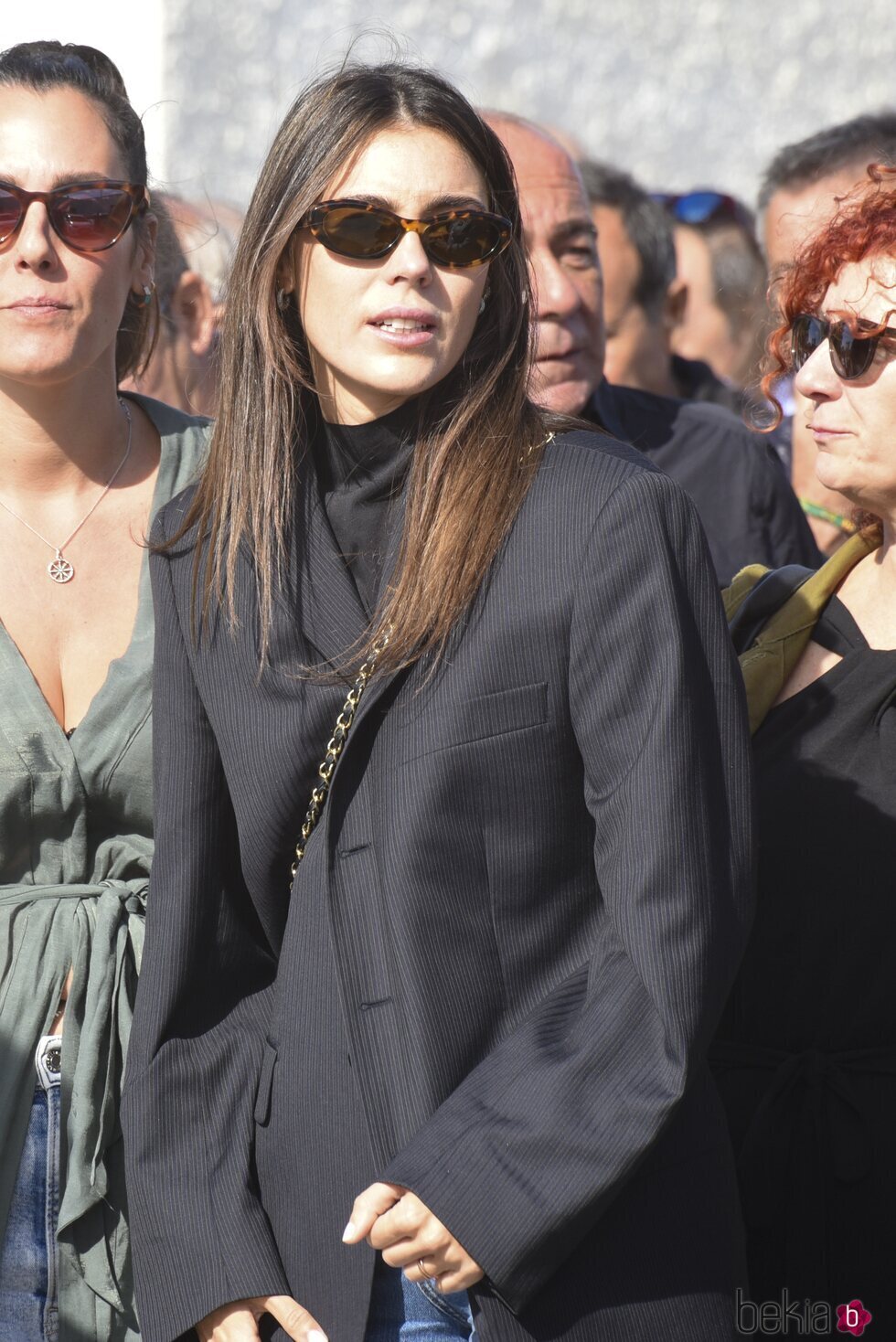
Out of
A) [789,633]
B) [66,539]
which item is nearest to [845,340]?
[789,633]

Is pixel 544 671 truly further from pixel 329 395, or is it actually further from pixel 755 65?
pixel 755 65

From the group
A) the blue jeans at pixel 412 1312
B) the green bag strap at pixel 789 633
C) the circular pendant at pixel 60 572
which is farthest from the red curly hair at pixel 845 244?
the blue jeans at pixel 412 1312

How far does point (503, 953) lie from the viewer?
5.67 ft

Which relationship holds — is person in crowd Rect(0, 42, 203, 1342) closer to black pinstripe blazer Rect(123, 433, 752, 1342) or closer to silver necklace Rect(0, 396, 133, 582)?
silver necklace Rect(0, 396, 133, 582)

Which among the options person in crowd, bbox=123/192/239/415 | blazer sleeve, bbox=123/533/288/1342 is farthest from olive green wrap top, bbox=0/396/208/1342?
person in crowd, bbox=123/192/239/415

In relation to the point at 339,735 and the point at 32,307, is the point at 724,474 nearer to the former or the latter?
the point at 32,307

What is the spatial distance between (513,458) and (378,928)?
0.54 m

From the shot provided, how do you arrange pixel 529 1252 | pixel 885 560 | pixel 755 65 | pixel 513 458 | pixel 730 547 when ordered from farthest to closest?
pixel 755 65
pixel 730 547
pixel 885 560
pixel 513 458
pixel 529 1252

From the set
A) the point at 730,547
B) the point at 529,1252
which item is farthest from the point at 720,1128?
the point at 730,547

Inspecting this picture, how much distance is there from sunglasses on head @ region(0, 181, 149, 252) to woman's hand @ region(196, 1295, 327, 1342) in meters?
1.42

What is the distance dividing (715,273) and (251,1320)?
5033 millimetres

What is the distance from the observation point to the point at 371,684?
1790 mm

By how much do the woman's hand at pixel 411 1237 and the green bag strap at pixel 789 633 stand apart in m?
0.99

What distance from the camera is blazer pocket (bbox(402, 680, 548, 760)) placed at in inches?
68.0
